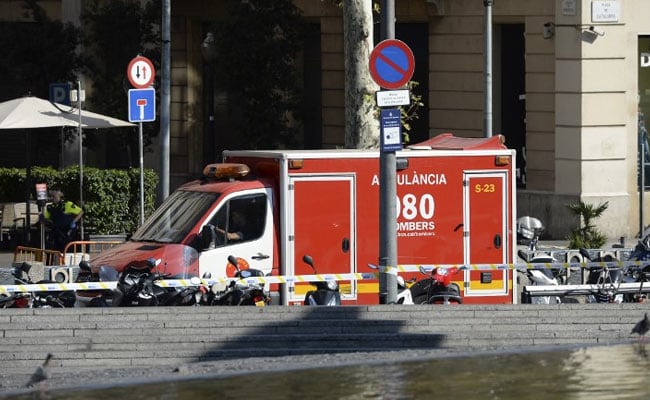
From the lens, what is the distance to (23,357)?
12898mm

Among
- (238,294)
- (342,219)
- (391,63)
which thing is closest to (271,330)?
(238,294)

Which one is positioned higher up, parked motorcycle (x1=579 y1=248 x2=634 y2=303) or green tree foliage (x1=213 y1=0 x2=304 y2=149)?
green tree foliage (x1=213 y1=0 x2=304 y2=149)

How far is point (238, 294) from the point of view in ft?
49.1

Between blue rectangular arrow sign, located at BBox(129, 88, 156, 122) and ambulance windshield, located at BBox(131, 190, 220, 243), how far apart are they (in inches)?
236

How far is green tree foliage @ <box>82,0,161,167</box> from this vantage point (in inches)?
1310

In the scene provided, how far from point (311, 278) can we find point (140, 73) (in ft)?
30.2

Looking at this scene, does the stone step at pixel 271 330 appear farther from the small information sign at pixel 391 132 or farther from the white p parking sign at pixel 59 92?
the white p parking sign at pixel 59 92

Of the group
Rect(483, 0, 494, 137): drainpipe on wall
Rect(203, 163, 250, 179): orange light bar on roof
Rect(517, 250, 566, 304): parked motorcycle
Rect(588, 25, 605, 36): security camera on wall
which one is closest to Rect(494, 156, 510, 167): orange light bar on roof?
Rect(517, 250, 566, 304): parked motorcycle

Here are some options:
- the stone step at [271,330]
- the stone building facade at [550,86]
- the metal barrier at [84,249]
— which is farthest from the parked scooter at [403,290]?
the stone building facade at [550,86]

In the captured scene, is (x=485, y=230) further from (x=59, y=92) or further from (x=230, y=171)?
(x=59, y=92)

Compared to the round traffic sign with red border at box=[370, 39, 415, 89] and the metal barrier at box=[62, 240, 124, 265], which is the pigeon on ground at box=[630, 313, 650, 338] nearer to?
the round traffic sign with red border at box=[370, 39, 415, 89]

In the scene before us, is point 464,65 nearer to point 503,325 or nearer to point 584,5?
point 584,5

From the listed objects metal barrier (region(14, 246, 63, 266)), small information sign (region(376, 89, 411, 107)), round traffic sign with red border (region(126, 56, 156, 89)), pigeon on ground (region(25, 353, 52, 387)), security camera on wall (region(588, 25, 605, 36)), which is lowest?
pigeon on ground (region(25, 353, 52, 387))

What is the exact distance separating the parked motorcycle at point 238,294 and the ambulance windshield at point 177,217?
122 cm
